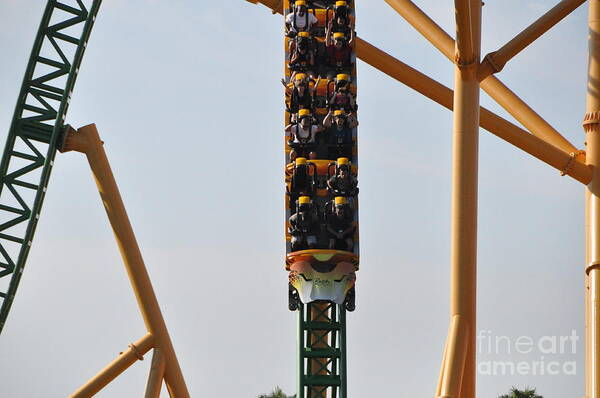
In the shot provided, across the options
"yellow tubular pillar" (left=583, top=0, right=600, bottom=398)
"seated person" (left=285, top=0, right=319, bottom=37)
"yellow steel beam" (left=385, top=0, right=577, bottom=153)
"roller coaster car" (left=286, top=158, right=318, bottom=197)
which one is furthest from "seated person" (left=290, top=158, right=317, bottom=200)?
"yellow tubular pillar" (left=583, top=0, right=600, bottom=398)

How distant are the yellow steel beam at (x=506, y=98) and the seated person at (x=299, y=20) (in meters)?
1.24

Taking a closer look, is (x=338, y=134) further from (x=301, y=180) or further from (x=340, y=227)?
(x=340, y=227)

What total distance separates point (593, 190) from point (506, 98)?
1.93 meters

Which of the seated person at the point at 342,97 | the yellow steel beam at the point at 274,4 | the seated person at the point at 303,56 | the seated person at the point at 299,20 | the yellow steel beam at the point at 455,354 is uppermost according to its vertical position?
the yellow steel beam at the point at 274,4

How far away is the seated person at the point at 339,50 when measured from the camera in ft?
68.9

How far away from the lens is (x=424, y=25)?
68.3 feet

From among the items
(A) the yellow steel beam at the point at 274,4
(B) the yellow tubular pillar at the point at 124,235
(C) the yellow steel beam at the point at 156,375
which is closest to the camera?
(C) the yellow steel beam at the point at 156,375

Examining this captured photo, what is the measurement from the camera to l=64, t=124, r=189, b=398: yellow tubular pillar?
70.4ft

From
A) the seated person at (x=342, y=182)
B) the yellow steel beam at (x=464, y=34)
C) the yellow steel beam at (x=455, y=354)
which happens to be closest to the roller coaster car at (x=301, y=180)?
the seated person at (x=342, y=182)

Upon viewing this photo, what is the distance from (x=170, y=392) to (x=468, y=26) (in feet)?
26.5

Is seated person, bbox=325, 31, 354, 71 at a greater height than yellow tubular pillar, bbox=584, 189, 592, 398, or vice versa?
seated person, bbox=325, 31, 354, 71

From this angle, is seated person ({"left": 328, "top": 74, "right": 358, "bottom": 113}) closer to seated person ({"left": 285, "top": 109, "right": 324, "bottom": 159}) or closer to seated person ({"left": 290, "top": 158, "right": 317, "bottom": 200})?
seated person ({"left": 285, "top": 109, "right": 324, "bottom": 159})

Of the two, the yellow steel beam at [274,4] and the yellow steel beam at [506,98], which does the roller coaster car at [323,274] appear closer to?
the yellow steel beam at [506,98]

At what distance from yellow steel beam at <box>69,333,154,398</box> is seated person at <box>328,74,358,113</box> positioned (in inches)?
162
